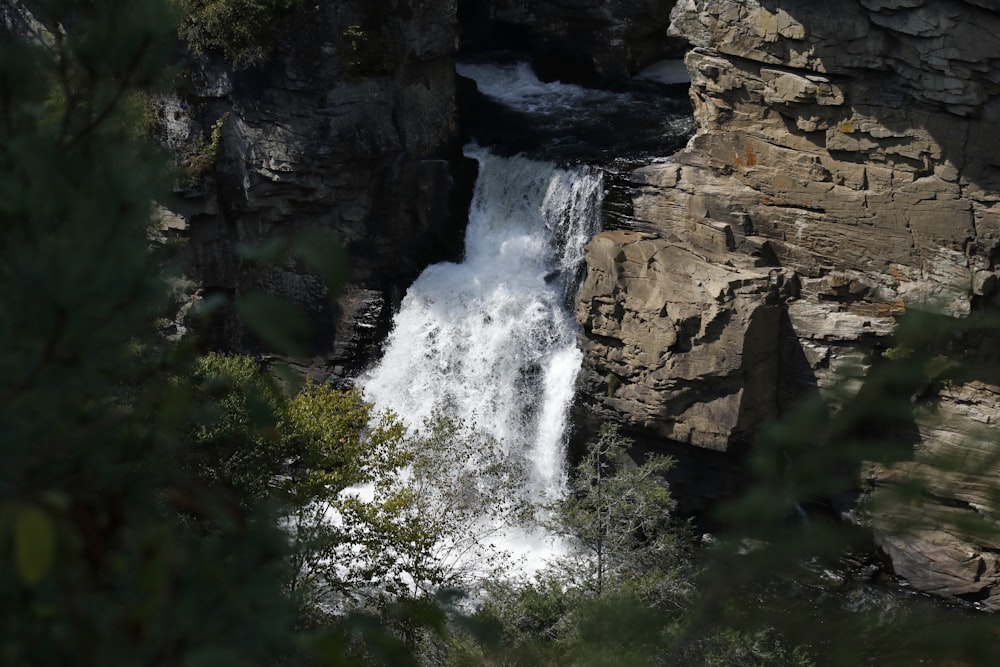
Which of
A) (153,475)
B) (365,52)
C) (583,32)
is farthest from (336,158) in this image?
(153,475)

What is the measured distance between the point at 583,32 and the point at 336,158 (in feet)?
21.6

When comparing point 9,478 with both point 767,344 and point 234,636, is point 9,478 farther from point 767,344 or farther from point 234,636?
point 767,344

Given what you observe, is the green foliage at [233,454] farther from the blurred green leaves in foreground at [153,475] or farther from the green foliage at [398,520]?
the blurred green leaves in foreground at [153,475]

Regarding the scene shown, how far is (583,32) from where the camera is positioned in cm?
1953

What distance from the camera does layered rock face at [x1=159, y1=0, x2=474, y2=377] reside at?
14852 mm

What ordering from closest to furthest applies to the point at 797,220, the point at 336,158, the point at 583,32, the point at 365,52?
the point at 797,220, the point at 365,52, the point at 336,158, the point at 583,32

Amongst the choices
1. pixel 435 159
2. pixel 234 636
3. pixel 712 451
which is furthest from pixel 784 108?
pixel 234 636

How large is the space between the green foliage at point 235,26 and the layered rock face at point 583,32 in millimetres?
6448

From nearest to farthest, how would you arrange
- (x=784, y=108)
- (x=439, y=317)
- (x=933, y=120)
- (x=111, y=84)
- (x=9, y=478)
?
1. (x=9, y=478)
2. (x=111, y=84)
3. (x=933, y=120)
4. (x=784, y=108)
5. (x=439, y=317)

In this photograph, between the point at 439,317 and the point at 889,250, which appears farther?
the point at 439,317

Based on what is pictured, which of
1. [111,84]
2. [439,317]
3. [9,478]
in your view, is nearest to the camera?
[9,478]

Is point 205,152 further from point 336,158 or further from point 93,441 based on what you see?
point 93,441

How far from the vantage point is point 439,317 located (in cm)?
1532

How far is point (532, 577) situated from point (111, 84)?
10.4 meters
